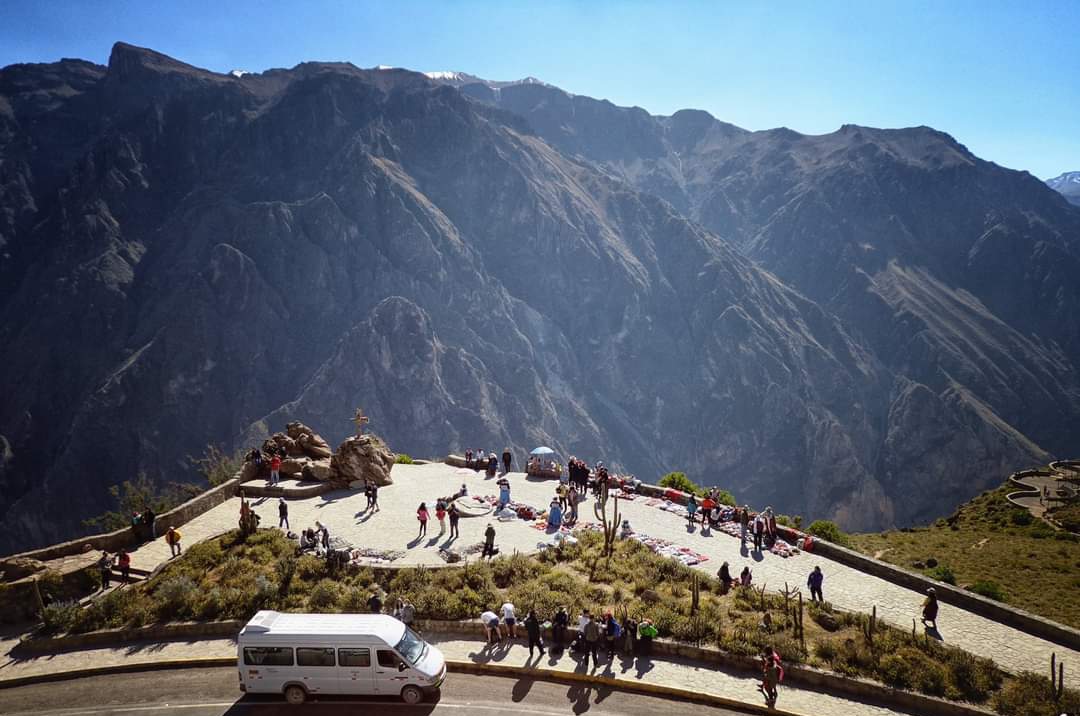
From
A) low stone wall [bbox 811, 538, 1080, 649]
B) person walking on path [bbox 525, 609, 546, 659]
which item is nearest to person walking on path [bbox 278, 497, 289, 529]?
person walking on path [bbox 525, 609, 546, 659]

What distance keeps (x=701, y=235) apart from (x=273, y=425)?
100996mm

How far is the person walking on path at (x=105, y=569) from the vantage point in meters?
20.2

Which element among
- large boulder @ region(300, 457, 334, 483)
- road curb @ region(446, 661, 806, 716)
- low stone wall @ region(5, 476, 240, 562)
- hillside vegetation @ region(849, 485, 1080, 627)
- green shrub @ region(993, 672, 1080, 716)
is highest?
large boulder @ region(300, 457, 334, 483)

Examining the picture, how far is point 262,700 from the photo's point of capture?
48.2ft

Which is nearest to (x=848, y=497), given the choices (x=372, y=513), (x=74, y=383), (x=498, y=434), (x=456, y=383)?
(x=498, y=434)

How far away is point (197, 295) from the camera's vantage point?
9944cm

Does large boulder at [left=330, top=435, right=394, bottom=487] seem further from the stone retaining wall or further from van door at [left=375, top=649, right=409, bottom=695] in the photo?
van door at [left=375, top=649, right=409, bottom=695]

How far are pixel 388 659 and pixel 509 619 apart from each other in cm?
399

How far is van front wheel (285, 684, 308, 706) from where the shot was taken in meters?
14.3

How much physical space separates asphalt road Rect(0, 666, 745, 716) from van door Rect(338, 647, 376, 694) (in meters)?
0.57

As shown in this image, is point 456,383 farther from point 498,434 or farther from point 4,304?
point 4,304

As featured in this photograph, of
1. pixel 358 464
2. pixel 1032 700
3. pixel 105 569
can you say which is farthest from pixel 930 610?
pixel 105 569

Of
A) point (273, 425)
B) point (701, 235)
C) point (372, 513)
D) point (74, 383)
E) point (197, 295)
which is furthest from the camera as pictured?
point (701, 235)

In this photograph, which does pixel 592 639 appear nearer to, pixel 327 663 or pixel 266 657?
pixel 327 663
